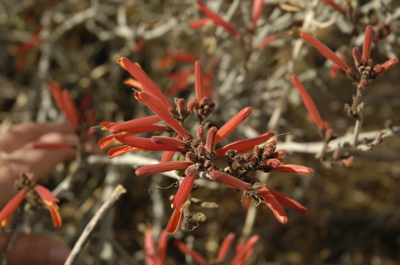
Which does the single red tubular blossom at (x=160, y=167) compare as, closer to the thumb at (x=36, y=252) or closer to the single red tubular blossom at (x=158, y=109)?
the single red tubular blossom at (x=158, y=109)

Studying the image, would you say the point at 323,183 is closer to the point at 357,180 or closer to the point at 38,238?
the point at 357,180

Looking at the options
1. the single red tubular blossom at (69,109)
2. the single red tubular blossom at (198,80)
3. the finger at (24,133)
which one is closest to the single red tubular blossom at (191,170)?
the single red tubular blossom at (198,80)

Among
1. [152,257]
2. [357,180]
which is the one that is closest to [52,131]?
[152,257]

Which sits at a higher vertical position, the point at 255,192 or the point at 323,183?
the point at 255,192

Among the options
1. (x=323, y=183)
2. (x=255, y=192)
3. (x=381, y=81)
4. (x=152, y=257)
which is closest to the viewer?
(x=255, y=192)

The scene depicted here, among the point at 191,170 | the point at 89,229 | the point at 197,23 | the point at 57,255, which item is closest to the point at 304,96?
the point at 191,170

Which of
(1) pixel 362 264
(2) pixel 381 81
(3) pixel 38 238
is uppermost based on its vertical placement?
(3) pixel 38 238

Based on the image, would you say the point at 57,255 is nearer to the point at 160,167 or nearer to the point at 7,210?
the point at 7,210
